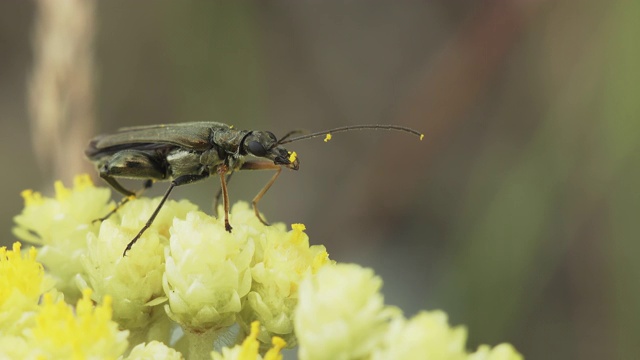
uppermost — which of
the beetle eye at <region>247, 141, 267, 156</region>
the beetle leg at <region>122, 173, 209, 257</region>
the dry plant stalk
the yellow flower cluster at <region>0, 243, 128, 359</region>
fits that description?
the dry plant stalk

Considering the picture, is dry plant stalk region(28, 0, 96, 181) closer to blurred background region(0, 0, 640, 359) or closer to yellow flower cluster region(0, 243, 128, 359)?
blurred background region(0, 0, 640, 359)

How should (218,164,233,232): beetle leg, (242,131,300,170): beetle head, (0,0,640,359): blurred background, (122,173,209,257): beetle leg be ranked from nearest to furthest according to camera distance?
(122,173,209,257): beetle leg → (218,164,233,232): beetle leg → (242,131,300,170): beetle head → (0,0,640,359): blurred background

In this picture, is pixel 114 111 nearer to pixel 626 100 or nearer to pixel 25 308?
pixel 626 100

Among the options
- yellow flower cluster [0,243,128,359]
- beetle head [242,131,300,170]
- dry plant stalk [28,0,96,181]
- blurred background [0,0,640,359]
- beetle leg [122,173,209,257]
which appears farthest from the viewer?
blurred background [0,0,640,359]

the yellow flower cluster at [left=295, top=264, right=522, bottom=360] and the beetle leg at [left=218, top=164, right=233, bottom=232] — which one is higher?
the beetle leg at [left=218, top=164, right=233, bottom=232]

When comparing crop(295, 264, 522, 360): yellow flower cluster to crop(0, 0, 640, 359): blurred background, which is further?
crop(0, 0, 640, 359): blurred background

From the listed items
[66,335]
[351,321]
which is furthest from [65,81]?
[351,321]

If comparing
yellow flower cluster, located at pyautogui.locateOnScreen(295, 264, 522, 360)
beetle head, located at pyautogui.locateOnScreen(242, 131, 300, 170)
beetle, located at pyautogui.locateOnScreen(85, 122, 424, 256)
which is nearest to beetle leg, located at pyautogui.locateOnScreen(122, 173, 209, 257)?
beetle, located at pyautogui.locateOnScreen(85, 122, 424, 256)

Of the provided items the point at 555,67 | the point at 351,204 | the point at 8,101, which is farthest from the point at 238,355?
the point at 8,101

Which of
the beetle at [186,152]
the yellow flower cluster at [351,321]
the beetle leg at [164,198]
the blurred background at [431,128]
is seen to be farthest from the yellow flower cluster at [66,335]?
the blurred background at [431,128]
